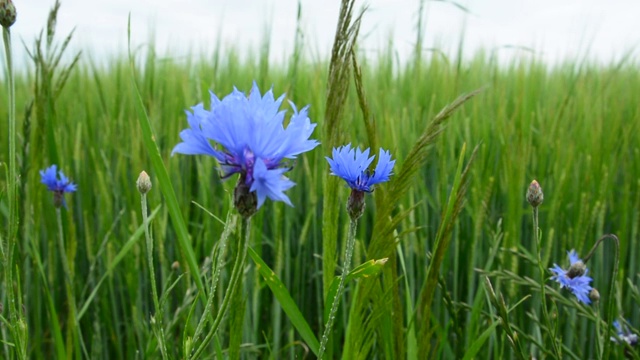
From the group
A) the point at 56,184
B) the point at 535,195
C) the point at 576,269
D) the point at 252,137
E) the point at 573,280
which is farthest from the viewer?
the point at 56,184

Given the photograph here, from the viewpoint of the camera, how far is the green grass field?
76cm

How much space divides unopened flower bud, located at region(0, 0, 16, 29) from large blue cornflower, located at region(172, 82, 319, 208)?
0.80 feet

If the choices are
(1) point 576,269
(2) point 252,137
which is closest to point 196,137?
(2) point 252,137

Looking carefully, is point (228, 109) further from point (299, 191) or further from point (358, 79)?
point (299, 191)

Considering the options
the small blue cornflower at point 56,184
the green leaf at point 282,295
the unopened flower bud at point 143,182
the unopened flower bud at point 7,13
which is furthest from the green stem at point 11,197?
the small blue cornflower at point 56,184

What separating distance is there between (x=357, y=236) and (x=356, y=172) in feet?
2.44

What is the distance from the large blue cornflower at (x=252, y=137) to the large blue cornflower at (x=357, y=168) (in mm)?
109

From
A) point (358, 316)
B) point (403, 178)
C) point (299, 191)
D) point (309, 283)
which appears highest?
point (403, 178)

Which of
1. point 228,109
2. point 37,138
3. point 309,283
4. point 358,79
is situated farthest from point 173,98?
point 228,109

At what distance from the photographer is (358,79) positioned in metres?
0.71

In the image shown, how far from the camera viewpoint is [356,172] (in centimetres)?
59

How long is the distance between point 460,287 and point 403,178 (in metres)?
0.80

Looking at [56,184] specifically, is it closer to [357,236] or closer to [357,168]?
[357,236]

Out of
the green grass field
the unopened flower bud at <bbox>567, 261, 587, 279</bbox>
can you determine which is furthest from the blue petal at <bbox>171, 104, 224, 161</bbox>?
Answer: the unopened flower bud at <bbox>567, 261, 587, 279</bbox>
